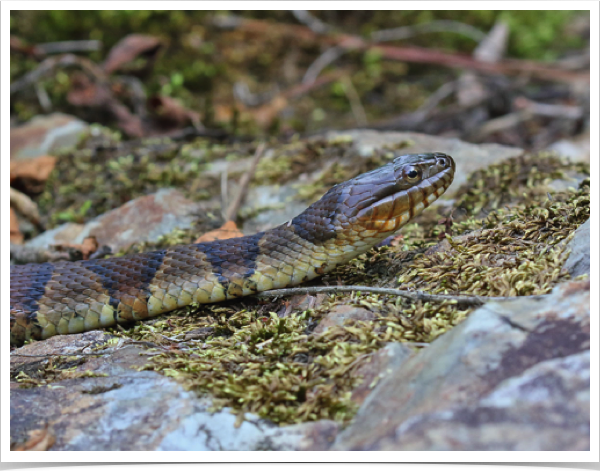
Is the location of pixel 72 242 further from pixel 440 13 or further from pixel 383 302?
pixel 440 13

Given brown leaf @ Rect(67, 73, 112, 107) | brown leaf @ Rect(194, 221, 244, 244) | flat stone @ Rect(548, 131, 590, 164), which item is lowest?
flat stone @ Rect(548, 131, 590, 164)

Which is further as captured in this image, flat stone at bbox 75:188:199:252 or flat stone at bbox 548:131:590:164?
flat stone at bbox 548:131:590:164

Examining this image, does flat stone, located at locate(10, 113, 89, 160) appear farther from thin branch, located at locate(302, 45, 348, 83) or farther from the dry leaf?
thin branch, located at locate(302, 45, 348, 83)

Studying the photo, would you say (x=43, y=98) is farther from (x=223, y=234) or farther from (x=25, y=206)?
(x=223, y=234)

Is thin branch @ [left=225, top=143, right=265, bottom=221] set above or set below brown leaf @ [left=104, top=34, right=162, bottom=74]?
below

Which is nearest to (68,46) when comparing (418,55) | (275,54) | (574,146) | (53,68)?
(53,68)

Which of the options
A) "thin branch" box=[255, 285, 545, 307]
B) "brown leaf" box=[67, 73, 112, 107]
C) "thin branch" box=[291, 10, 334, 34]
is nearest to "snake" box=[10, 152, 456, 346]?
"thin branch" box=[255, 285, 545, 307]

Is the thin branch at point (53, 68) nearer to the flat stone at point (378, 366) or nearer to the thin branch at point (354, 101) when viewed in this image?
the thin branch at point (354, 101)
